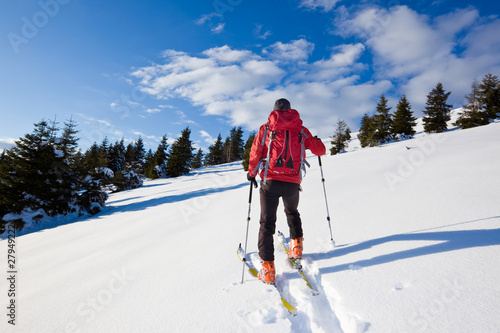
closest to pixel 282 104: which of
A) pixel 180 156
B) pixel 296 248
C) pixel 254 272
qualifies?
pixel 296 248

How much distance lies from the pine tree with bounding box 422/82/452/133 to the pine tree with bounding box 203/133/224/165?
1625 inches

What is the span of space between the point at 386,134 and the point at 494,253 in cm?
3180

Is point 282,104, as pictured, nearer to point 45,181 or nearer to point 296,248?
point 296,248

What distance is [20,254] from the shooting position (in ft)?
17.6

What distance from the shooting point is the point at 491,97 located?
23469mm

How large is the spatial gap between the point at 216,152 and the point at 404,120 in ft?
135

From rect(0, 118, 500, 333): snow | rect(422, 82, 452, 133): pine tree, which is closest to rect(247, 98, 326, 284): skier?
rect(0, 118, 500, 333): snow

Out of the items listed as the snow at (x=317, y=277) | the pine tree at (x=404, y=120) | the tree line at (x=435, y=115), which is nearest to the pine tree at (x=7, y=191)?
the snow at (x=317, y=277)

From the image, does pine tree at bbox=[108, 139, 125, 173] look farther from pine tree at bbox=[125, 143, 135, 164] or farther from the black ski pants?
the black ski pants

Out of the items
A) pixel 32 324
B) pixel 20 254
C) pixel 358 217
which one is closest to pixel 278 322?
pixel 32 324

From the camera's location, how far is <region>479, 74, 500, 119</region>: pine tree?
23.1 metres

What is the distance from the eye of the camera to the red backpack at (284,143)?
9.57 ft

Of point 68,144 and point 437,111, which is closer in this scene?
point 68,144

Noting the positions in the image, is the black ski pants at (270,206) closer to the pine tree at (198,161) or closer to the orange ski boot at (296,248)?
the orange ski boot at (296,248)
